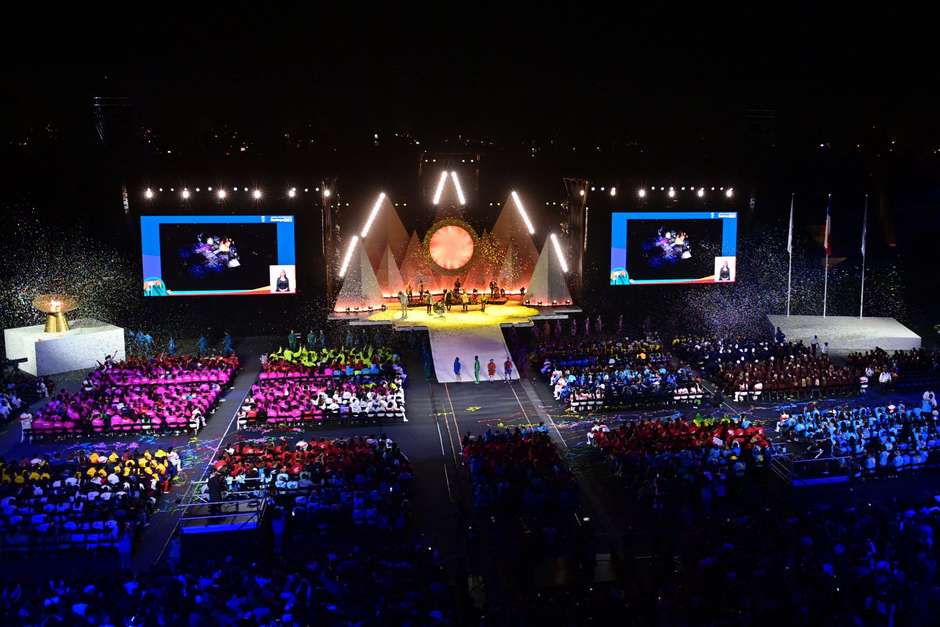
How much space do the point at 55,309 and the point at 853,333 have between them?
29918mm

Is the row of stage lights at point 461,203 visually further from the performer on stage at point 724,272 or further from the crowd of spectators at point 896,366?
the crowd of spectators at point 896,366

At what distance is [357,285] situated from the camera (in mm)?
33875

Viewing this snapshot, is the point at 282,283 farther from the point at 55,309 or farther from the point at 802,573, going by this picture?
the point at 802,573

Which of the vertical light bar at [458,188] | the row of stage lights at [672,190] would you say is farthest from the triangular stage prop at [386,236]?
the row of stage lights at [672,190]

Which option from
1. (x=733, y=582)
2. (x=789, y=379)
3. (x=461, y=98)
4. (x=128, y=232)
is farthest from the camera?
(x=461, y=98)

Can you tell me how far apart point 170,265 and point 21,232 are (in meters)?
5.58

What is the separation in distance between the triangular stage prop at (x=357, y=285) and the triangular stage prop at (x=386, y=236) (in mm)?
998

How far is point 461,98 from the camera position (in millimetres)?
33750

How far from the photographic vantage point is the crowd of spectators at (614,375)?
76.9ft

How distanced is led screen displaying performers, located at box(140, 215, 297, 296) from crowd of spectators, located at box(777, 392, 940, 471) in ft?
67.6

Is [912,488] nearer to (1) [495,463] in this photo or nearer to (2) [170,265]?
(1) [495,463]

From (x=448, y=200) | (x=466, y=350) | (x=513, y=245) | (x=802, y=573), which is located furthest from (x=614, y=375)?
(x=448, y=200)

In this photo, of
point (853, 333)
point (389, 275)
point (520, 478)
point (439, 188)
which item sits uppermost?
point (439, 188)

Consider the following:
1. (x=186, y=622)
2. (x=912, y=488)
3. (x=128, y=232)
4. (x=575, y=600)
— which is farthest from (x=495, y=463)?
(x=128, y=232)
